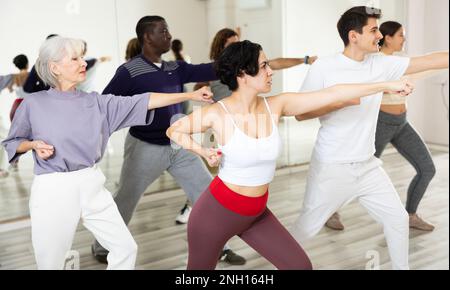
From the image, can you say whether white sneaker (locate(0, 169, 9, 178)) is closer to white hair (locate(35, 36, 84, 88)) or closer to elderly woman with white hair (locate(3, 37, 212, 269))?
elderly woman with white hair (locate(3, 37, 212, 269))

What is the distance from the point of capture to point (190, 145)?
167 cm

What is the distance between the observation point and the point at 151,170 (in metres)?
2.21

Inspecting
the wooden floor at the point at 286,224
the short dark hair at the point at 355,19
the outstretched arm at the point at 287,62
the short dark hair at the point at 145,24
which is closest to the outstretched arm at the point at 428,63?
the short dark hair at the point at 355,19

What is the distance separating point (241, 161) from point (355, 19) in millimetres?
745

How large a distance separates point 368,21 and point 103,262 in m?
1.63

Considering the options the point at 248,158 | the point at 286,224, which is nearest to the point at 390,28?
the point at 248,158

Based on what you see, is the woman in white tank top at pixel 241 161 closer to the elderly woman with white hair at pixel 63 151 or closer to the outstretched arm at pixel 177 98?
the outstretched arm at pixel 177 98

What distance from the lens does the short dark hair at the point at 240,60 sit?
64.5 inches

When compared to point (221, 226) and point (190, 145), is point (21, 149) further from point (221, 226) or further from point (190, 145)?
point (221, 226)

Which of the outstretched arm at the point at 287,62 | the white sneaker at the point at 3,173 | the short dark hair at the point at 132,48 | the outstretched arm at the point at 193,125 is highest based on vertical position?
the short dark hair at the point at 132,48

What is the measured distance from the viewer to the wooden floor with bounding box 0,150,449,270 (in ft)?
8.00

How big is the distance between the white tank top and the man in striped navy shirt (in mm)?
482

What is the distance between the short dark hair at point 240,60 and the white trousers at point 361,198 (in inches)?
22.4

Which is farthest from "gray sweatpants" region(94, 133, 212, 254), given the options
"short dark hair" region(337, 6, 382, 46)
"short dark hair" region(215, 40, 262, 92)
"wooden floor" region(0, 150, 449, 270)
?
"short dark hair" region(337, 6, 382, 46)
